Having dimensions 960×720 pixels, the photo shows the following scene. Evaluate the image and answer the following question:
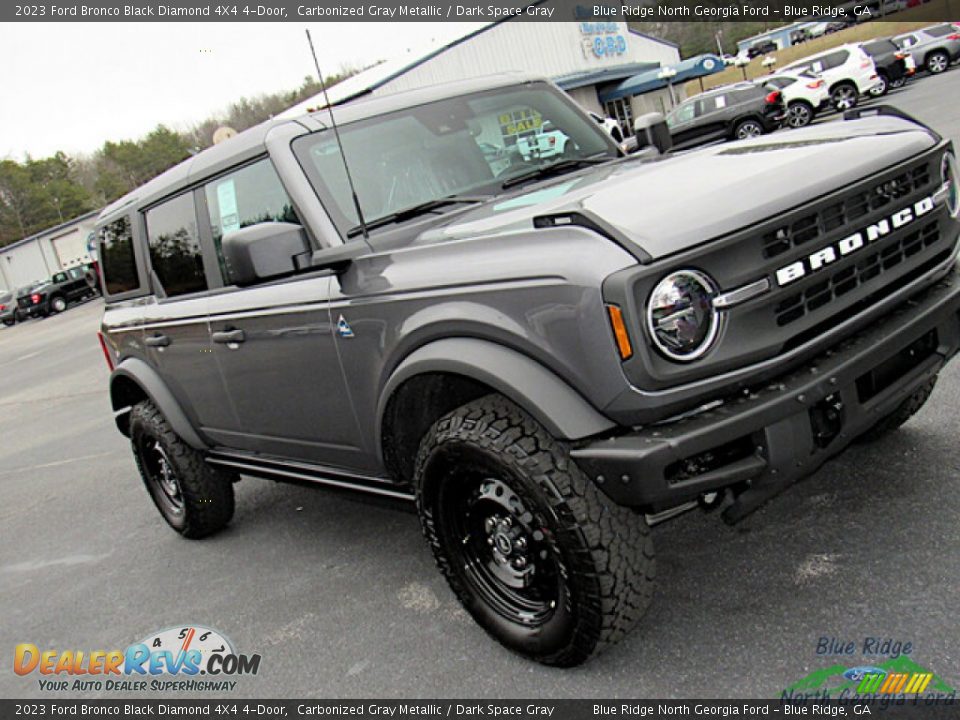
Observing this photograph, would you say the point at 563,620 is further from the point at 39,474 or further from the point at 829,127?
the point at 39,474

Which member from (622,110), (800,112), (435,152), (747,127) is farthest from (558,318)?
(622,110)

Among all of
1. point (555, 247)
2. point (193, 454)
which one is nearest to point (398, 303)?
point (555, 247)

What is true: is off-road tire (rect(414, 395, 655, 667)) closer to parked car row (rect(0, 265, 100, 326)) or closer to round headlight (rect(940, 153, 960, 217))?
round headlight (rect(940, 153, 960, 217))

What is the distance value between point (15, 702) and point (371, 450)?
1.91 meters

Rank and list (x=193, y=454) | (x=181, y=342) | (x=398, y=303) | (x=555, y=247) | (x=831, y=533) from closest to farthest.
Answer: (x=555, y=247) < (x=398, y=303) < (x=831, y=533) < (x=181, y=342) < (x=193, y=454)

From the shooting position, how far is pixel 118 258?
527 centimetres

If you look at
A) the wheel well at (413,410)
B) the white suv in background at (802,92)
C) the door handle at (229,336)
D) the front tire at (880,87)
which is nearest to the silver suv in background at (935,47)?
the front tire at (880,87)

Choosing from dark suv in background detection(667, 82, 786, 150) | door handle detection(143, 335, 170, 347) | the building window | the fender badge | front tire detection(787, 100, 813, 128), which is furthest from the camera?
the building window

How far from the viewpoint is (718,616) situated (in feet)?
10.1

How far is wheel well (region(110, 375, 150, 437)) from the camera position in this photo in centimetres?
532

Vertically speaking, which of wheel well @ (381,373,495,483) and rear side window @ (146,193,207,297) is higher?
rear side window @ (146,193,207,297)

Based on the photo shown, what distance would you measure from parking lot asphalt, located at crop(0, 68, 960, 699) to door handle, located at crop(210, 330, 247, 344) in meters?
0.93

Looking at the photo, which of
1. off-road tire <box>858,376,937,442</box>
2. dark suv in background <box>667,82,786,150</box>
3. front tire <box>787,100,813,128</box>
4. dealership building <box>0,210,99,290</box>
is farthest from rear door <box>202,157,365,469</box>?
dealership building <box>0,210,99,290</box>

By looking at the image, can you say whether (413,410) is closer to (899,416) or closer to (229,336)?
(229,336)
